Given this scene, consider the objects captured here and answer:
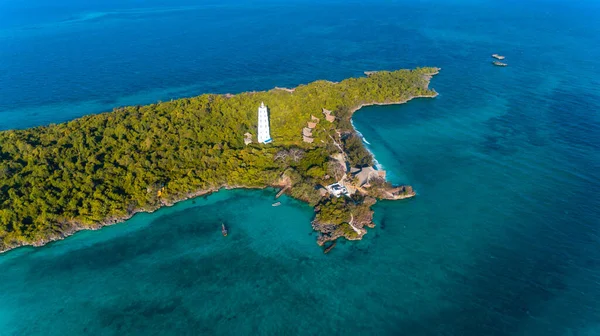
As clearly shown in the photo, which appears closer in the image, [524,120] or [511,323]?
[511,323]

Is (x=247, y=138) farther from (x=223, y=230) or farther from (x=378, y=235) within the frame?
(x=378, y=235)

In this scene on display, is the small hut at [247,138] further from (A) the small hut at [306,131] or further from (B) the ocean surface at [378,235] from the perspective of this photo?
(B) the ocean surface at [378,235]

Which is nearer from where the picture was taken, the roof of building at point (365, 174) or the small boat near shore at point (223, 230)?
the small boat near shore at point (223, 230)

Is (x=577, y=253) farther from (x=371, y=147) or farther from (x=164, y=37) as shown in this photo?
(x=164, y=37)

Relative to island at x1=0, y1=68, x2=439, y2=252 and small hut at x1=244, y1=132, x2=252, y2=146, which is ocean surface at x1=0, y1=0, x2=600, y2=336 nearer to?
island at x1=0, y1=68, x2=439, y2=252

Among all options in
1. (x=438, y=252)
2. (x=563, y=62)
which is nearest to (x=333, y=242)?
(x=438, y=252)

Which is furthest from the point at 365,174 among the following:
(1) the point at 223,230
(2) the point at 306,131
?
(1) the point at 223,230

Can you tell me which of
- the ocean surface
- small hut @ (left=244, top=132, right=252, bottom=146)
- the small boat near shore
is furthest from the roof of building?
the small boat near shore

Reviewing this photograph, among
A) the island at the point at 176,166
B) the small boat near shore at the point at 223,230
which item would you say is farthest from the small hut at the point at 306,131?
the small boat near shore at the point at 223,230
